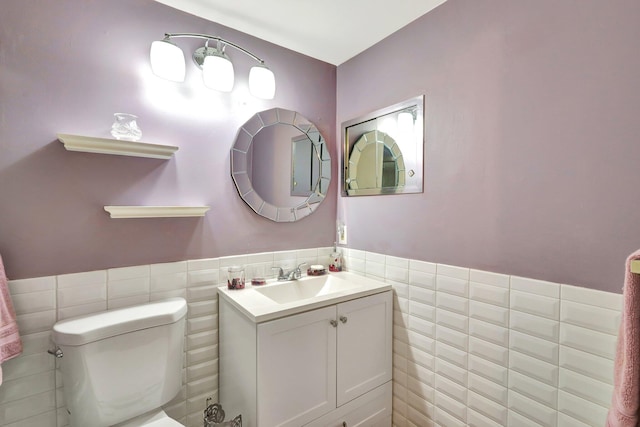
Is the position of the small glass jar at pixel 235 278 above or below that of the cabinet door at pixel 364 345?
above

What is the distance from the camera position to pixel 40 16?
1120 mm

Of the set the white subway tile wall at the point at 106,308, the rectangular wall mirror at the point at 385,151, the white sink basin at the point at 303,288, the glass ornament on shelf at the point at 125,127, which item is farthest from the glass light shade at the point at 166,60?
the white sink basin at the point at 303,288

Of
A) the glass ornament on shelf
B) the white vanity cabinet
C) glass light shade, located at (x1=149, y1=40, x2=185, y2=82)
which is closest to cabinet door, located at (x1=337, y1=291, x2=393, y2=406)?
the white vanity cabinet

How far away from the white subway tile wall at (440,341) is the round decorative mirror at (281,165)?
372 millimetres

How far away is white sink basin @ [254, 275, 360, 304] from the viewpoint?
1.58 m

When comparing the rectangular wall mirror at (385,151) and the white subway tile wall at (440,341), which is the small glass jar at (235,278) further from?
the rectangular wall mirror at (385,151)

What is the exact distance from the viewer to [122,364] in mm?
1094

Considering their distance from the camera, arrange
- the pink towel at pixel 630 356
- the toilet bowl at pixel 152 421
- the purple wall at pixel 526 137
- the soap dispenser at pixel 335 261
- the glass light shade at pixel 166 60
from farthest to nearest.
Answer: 1. the soap dispenser at pixel 335 261
2. the glass light shade at pixel 166 60
3. the toilet bowl at pixel 152 421
4. the purple wall at pixel 526 137
5. the pink towel at pixel 630 356

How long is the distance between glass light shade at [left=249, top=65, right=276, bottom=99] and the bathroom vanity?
1109 mm

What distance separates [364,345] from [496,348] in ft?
1.96

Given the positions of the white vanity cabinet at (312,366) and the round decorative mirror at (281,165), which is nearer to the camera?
the white vanity cabinet at (312,366)

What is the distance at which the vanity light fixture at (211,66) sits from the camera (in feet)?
4.19

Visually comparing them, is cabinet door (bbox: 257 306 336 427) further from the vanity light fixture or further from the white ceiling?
the white ceiling

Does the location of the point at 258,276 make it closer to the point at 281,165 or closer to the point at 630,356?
the point at 281,165
